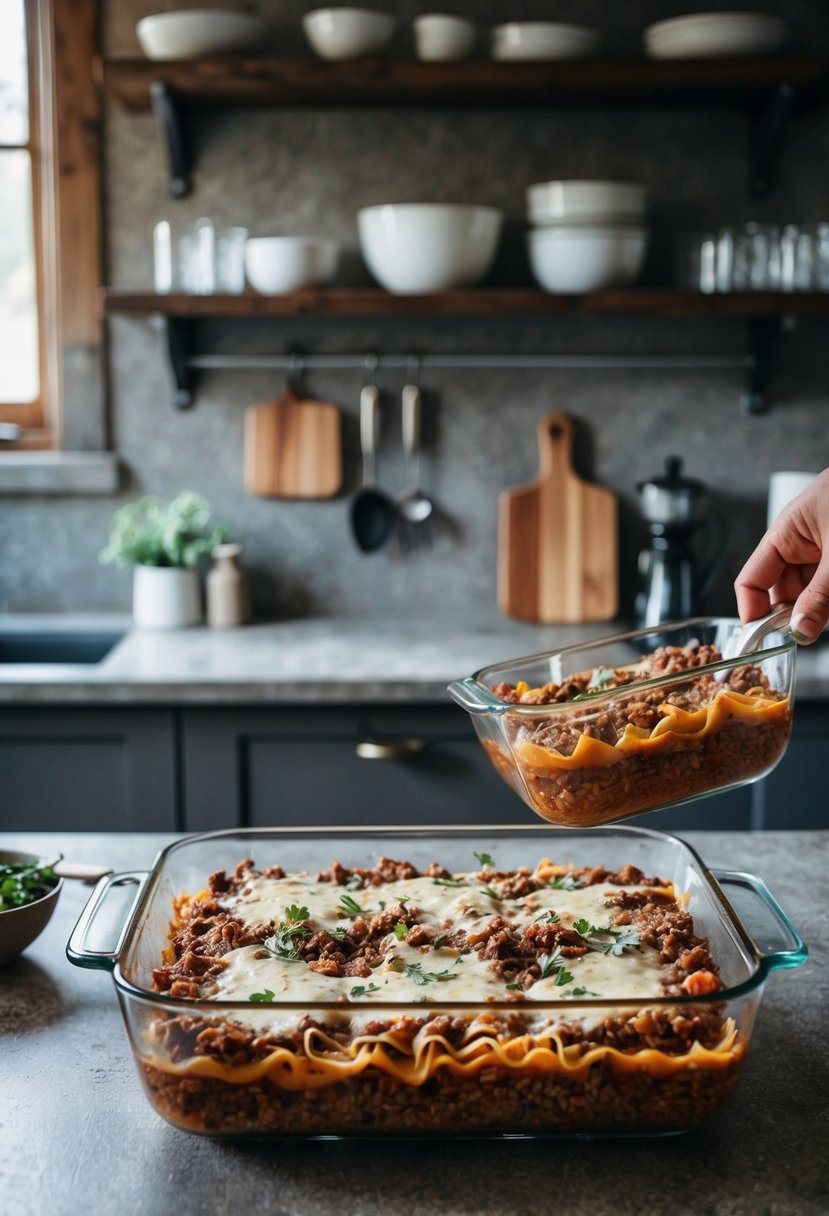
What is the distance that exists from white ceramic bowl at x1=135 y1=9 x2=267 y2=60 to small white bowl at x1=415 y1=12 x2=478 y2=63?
1.14ft

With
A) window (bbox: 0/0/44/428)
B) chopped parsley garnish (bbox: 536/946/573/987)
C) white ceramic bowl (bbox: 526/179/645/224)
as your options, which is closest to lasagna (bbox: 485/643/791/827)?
chopped parsley garnish (bbox: 536/946/573/987)

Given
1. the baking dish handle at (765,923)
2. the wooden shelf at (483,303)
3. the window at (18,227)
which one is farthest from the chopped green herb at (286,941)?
the window at (18,227)

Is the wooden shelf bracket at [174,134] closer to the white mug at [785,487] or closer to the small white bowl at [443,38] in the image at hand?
the small white bowl at [443,38]

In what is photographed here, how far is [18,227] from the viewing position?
3.10m

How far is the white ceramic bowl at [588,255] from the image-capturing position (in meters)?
2.69

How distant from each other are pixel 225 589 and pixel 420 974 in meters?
1.96

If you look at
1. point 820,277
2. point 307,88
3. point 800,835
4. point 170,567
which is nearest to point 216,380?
point 170,567

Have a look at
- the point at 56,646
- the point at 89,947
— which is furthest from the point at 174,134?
the point at 89,947

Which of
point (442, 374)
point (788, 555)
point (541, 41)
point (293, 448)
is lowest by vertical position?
point (788, 555)

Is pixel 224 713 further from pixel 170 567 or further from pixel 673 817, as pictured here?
pixel 673 817

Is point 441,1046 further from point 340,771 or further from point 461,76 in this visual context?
point 461,76

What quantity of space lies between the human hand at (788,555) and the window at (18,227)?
221cm

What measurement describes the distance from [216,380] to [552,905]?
209 cm

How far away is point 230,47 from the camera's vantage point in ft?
8.78
